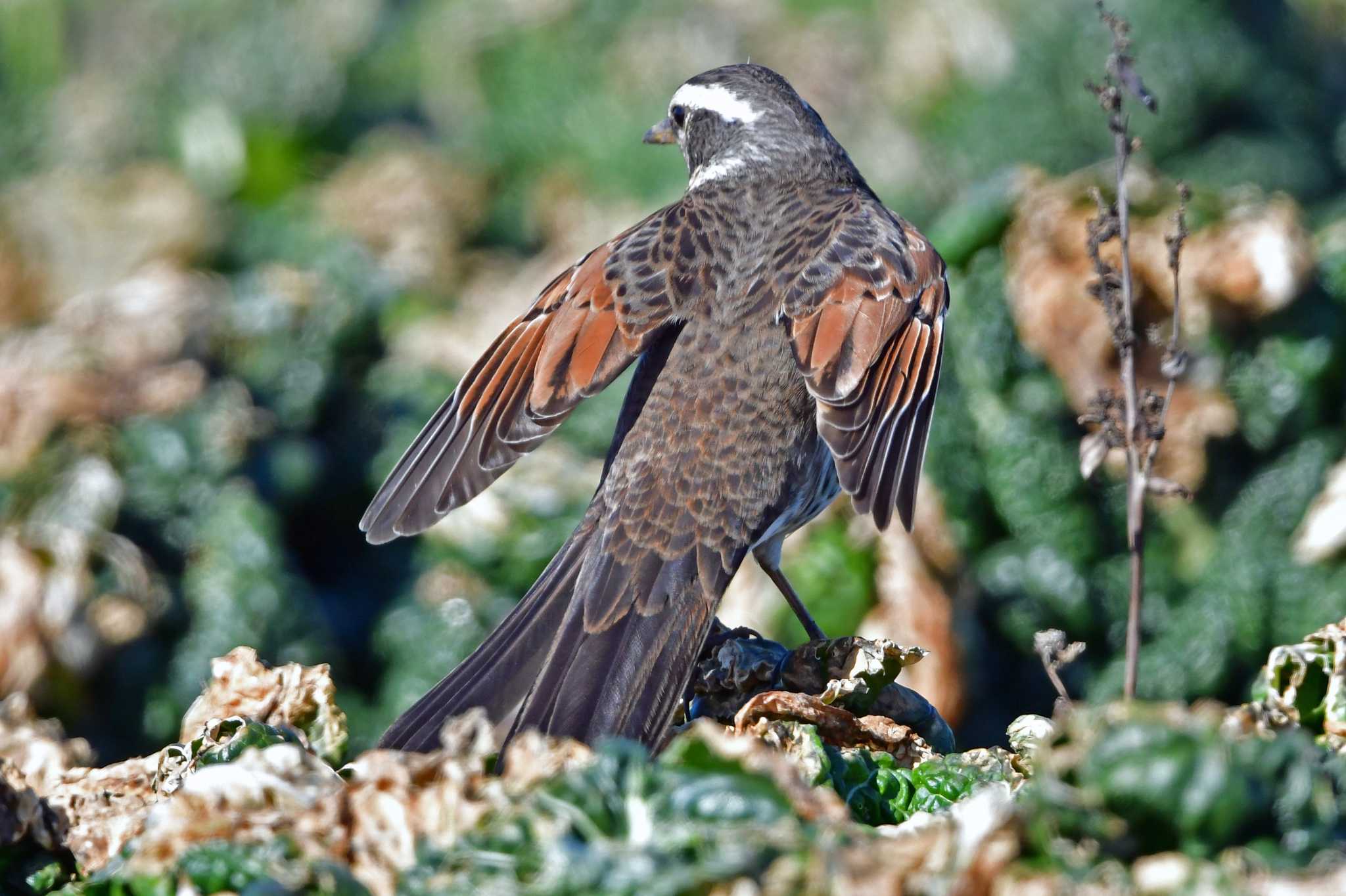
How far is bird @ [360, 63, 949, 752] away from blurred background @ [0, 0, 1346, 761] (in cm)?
164

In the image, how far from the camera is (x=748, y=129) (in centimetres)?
588

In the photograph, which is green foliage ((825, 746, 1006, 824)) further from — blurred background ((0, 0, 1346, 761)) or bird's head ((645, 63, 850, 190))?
blurred background ((0, 0, 1346, 761))

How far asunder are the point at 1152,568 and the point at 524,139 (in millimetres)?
6010

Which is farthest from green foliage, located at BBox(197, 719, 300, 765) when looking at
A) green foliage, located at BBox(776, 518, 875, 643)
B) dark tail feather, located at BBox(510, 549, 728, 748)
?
green foliage, located at BBox(776, 518, 875, 643)

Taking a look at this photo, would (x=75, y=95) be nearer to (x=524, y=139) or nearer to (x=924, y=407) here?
(x=524, y=139)

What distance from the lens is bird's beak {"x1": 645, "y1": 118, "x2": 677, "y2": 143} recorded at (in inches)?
250

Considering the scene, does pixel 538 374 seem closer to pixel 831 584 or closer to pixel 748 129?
pixel 748 129

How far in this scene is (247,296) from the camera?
831 cm

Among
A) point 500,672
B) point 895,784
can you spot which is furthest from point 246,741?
point 895,784

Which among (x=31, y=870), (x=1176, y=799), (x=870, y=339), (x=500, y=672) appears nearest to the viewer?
(x=1176, y=799)

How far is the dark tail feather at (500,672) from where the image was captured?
364cm

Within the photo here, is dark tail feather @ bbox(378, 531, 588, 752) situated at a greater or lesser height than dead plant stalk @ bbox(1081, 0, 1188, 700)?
lesser

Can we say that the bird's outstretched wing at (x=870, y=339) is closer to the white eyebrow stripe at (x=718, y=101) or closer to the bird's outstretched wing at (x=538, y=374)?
the bird's outstretched wing at (x=538, y=374)

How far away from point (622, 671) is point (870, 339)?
135 cm
